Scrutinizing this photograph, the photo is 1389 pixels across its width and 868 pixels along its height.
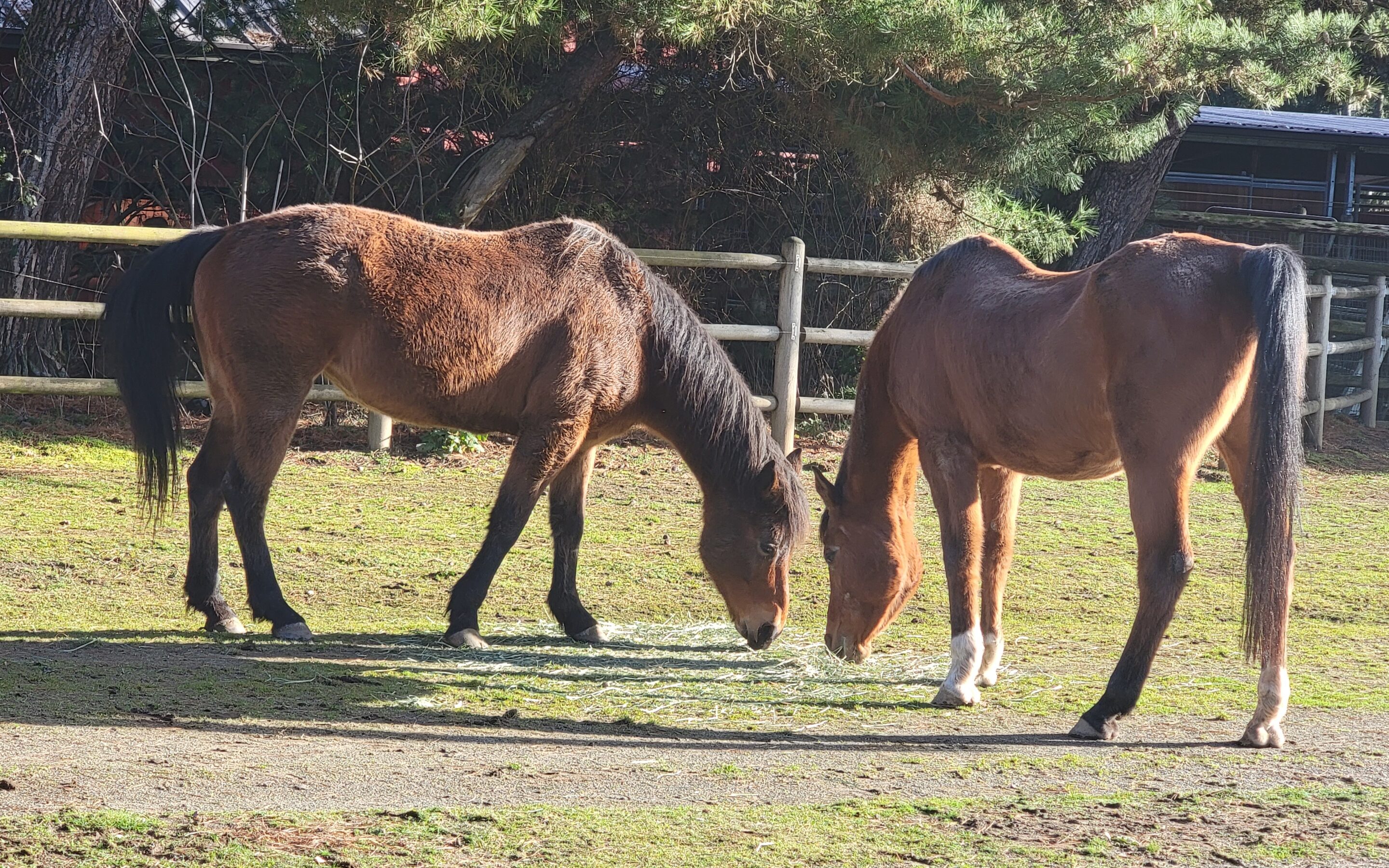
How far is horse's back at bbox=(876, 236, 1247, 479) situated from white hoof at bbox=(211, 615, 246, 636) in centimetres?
283

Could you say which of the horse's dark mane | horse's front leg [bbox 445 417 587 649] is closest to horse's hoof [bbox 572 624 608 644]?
horse's front leg [bbox 445 417 587 649]

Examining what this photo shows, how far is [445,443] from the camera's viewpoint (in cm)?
943

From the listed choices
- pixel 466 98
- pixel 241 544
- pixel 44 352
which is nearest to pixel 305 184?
pixel 466 98

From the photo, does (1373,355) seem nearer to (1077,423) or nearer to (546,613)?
(546,613)

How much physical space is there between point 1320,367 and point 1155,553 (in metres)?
Answer: 9.72

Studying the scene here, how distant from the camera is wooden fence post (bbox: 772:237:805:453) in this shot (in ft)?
32.6

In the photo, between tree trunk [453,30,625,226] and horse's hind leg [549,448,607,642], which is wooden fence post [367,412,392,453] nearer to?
tree trunk [453,30,625,226]

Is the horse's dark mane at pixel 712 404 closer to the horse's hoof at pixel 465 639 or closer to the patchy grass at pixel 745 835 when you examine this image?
the horse's hoof at pixel 465 639

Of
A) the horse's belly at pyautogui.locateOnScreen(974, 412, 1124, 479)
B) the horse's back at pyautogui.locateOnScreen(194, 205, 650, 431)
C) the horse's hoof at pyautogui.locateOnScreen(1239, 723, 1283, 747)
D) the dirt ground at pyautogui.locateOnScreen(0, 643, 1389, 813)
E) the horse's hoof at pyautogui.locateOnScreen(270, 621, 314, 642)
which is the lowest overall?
the horse's hoof at pyautogui.locateOnScreen(270, 621, 314, 642)

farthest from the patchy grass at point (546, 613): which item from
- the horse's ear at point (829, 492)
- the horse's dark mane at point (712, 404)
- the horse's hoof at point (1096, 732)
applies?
the horse's dark mane at point (712, 404)

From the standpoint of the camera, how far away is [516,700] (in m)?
4.52

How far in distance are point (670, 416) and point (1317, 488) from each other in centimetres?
699

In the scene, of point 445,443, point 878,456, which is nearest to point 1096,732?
point 878,456

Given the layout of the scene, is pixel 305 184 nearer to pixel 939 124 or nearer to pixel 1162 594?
pixel 939 124
